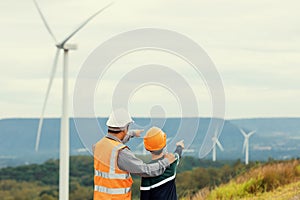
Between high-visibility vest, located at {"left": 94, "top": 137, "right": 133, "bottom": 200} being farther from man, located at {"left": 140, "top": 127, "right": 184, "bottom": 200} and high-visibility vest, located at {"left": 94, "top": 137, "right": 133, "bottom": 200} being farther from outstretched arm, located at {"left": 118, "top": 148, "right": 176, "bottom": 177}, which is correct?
man, located at {"left": 140, "top": 127, "right": 184, "bottom": 200}

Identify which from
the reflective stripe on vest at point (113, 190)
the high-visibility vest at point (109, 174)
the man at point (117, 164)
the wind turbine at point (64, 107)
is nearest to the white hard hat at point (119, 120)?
the man at point (117, 164)

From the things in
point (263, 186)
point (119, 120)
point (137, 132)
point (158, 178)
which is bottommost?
point (263, 186)

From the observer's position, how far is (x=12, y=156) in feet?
344

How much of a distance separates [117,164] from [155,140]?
0.61m

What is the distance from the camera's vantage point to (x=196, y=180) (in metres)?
38.2

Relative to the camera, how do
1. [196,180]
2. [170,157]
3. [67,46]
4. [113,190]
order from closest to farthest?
[113,190], [170,157], [67,46], [196,180]

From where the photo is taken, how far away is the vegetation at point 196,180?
1764 cm

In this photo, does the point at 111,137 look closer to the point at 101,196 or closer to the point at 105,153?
the point at 105,153

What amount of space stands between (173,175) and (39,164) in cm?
7186

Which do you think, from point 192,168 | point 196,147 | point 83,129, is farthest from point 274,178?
point 192,168

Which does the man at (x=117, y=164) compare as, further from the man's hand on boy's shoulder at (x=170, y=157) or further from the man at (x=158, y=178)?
the man at (x=158, y=178)

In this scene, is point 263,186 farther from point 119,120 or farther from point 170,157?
point 119,120

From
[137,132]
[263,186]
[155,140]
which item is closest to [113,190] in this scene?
[155,140]

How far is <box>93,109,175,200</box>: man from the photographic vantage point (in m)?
8.67
